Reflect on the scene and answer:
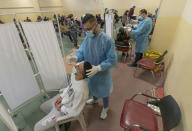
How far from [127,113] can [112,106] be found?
2.23ft

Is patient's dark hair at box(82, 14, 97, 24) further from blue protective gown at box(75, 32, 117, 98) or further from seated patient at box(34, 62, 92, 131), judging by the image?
seated patient at box(34, 62, 92, 131)

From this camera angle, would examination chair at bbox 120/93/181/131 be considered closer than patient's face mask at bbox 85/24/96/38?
Yes

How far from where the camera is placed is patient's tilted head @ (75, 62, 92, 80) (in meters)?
1.06

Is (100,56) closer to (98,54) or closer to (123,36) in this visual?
(98,54)

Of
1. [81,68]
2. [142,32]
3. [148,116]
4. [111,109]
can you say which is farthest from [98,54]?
[142,32]

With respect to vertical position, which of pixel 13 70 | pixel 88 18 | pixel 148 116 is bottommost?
pixel 148 116

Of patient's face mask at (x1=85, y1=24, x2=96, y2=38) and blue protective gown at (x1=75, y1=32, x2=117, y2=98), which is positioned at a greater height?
patient's face mask at (x1=85, y1=24, x2=96, y2=38)

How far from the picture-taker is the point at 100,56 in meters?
1.21

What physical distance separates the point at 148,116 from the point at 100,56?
935 mm

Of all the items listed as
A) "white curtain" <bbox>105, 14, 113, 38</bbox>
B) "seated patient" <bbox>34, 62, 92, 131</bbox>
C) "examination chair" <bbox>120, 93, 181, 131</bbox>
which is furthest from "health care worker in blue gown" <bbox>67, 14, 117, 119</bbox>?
"white curtain" <bbox>105, 14, 113, 38</bbox>

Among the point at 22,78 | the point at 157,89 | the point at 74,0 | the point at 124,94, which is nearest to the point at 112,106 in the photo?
the point at 124,94

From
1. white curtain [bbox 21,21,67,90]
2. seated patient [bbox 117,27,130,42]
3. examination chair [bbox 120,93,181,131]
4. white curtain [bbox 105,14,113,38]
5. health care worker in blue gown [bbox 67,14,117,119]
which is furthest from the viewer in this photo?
seated patient [bbox 117,27,130,42]

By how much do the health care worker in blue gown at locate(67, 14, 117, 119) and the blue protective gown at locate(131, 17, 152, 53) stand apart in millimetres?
1697

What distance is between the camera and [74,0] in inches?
367
